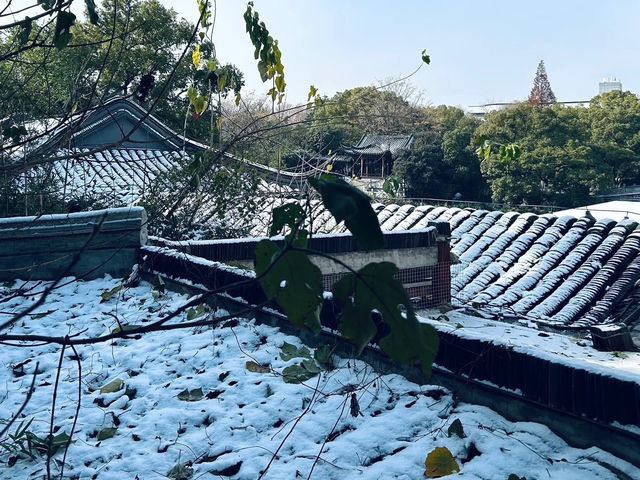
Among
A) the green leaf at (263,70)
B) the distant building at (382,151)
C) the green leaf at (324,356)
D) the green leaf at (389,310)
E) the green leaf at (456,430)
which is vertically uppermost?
the distant building at (382,151)

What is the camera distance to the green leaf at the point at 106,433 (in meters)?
2.66

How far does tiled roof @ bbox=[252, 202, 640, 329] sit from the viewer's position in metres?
6.93

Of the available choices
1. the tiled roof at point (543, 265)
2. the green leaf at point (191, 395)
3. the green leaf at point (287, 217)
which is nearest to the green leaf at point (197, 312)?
the green leaf at point (191, 395)

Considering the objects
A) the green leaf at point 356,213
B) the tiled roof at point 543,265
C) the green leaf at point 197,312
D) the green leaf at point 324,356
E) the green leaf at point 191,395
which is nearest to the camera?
the green leaf at point 356,213

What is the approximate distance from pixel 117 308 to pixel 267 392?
1.86 metres

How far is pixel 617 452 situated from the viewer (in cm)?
210

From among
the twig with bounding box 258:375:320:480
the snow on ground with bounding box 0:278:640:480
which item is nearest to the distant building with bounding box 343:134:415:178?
the snow on ground with bounding box 0:278:640:480

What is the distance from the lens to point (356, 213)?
31.7 inches

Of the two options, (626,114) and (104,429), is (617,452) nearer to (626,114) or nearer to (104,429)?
(104,429)

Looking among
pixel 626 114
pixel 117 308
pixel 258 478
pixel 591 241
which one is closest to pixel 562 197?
pixel 626 114

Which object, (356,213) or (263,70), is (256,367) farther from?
(356,213)

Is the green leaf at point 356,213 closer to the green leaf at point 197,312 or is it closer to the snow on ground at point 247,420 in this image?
the snow on ground at point 247,420

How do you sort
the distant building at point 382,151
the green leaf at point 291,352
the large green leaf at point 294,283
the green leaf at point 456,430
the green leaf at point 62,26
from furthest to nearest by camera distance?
the distant building at point 382,151 → the green leaf at point 291,352 → the green leaf at point 456,430 → the green leaf at point 62,26 → the large green leaf at point 294,283

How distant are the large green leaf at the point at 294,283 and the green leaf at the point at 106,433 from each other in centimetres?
204
